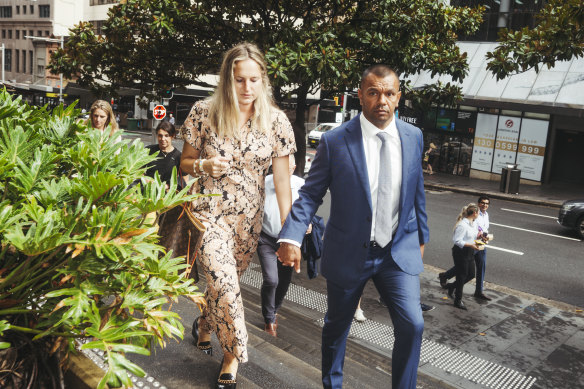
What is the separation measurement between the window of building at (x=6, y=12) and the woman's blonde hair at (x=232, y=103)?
84887mm

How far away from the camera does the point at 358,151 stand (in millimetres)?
2998

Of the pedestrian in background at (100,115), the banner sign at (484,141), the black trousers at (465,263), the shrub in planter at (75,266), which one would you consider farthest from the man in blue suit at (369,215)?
the banner sign at (484,141)

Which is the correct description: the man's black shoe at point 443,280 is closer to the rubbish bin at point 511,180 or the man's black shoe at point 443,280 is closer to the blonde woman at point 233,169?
the blonde woman at point 233,169

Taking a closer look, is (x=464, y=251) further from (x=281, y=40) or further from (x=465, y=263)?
(x=281, y=40)

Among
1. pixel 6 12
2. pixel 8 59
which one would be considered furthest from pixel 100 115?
pixel 6 12

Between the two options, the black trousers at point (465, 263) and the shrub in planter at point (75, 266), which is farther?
the black trousers at point (465, 263)

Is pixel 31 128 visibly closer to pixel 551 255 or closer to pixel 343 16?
pixel 343 16

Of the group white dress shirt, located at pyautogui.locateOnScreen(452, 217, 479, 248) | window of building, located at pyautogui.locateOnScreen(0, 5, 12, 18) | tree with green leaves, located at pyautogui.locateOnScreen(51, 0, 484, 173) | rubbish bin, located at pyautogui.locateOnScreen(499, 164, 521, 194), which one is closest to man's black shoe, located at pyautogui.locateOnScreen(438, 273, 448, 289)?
white dress shirt, located at pyautogui.locateOnScreen(452, 217, 479, 248)

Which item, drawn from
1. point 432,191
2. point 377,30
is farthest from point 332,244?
point 432,191

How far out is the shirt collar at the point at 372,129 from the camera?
3047 millimetres

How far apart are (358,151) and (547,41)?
4780mm

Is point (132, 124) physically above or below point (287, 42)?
below

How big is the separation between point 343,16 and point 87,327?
8.77 metres

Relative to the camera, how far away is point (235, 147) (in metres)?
3.15
